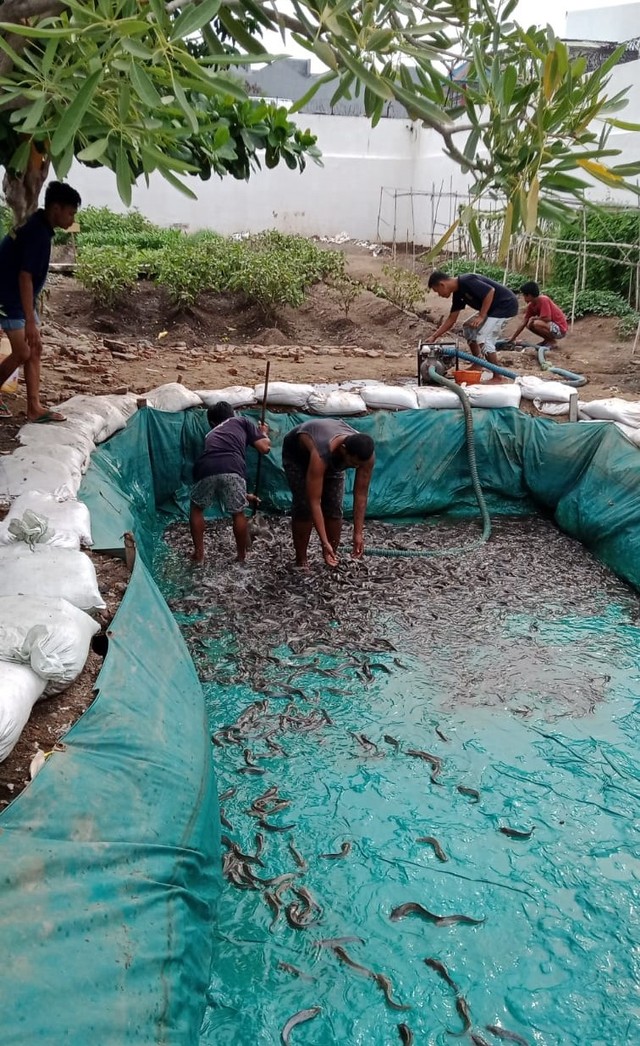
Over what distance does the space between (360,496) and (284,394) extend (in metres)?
1.85

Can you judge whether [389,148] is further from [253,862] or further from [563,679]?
[253,862]

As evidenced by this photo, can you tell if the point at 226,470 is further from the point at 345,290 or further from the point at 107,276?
the point at 345,290

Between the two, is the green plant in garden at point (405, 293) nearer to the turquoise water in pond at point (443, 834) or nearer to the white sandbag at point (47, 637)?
the turquoise water in pond at point (443, 834)

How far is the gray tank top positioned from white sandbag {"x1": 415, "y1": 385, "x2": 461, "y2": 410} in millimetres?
1867

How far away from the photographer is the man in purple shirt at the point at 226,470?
5.04 meters

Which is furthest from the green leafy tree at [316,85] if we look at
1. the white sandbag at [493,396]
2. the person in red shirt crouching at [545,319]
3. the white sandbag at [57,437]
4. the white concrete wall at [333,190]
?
the white concrete wall at [333,190]

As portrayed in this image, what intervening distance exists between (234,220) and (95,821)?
1802 centimetres

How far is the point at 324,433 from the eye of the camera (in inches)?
186

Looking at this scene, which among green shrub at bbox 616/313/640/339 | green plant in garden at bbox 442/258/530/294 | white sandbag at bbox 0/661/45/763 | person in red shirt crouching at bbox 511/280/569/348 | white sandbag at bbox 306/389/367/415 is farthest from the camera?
green plant in garden at bbox 442/258/530/294

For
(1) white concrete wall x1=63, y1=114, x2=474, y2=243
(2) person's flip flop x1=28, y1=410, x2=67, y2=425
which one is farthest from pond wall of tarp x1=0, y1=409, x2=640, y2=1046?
(1) white concrete wall x1=63, y1=114, x2=474, y2=243

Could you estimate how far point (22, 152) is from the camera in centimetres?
273

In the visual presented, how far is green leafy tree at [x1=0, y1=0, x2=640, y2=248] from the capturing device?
190cm

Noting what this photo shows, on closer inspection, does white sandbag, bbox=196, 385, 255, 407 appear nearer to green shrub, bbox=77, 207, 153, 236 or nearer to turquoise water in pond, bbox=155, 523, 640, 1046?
turquoise water in pond, bbox=155, 523, 640, 1046

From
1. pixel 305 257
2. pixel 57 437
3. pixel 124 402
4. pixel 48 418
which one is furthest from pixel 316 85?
pixel 305 257
